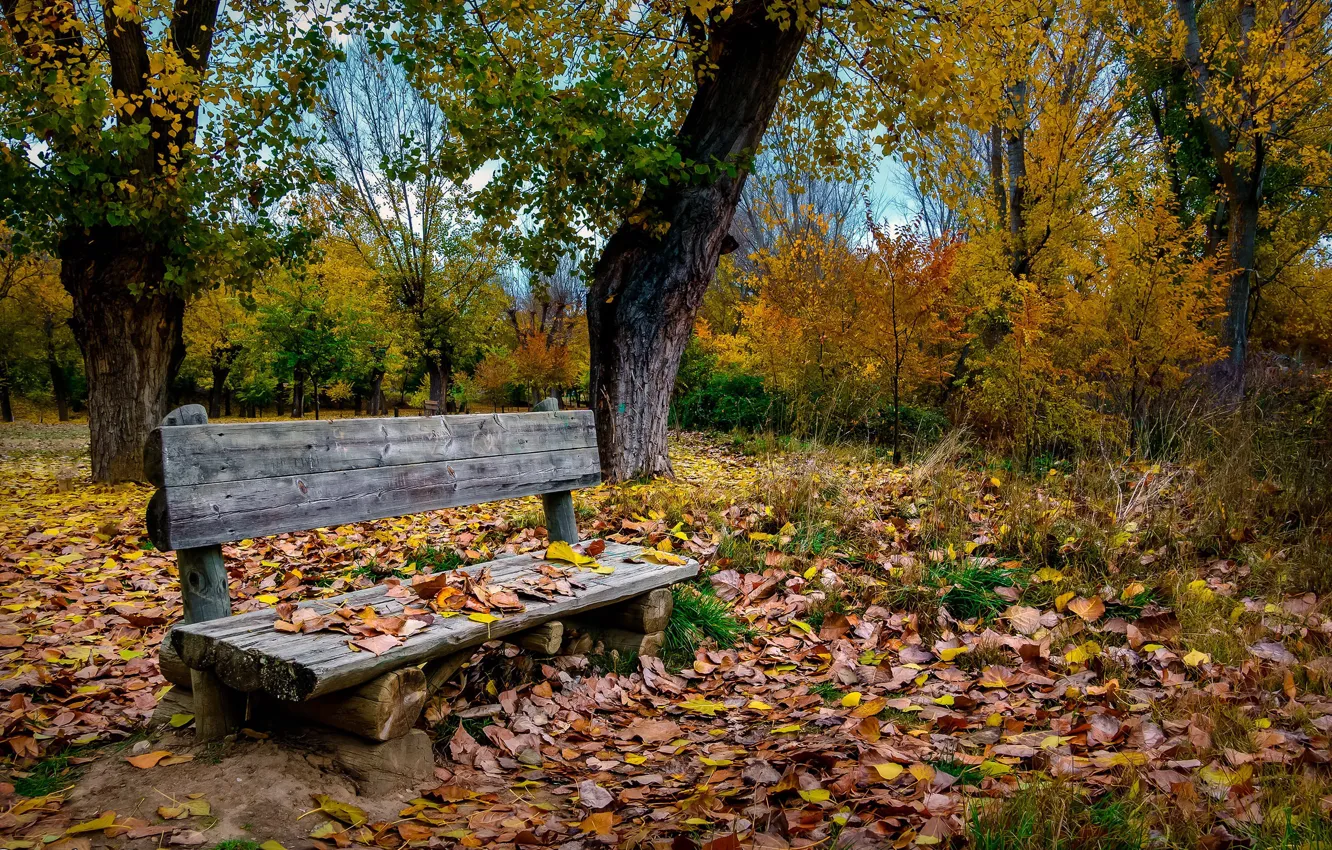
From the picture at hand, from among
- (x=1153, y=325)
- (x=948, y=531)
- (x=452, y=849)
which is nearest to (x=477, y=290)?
(x=1153, y=325)

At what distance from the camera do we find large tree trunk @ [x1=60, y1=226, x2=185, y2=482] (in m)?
7.65

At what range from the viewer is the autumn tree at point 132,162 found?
6.30 m

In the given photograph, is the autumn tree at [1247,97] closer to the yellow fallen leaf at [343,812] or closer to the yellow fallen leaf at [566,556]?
the yellow fallen leaf at [566,556]

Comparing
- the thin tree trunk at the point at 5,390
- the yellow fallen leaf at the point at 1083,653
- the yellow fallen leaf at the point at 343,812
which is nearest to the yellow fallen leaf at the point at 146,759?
the yellow fallen leaf at the point at 343,812

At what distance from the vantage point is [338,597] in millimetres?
2639

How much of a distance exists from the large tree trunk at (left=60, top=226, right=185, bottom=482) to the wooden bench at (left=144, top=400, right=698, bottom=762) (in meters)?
6.31

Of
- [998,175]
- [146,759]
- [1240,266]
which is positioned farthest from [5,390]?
[1240,266]

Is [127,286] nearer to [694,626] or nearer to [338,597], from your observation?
[338,597]

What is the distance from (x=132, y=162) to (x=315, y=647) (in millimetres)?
7468

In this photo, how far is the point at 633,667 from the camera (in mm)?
3174

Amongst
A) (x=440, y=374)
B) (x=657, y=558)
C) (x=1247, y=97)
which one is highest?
(x=1247, y=97)

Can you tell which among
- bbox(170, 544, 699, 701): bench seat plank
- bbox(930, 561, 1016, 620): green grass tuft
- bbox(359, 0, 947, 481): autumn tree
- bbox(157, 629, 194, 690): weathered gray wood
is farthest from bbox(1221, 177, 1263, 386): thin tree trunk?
bbox(157, 629, 194, 690): weathered gray wood

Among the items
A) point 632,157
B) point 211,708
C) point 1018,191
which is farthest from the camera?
point 1018,191

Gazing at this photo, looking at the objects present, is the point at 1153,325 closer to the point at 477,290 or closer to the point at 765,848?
the point at 765,848
